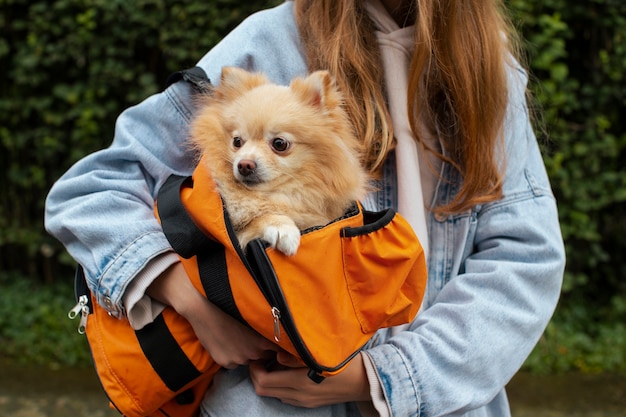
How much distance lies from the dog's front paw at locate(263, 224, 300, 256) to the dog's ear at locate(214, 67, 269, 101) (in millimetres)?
457

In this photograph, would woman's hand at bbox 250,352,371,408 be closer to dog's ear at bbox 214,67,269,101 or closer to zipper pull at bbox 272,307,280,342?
zipper pull at bbox 272,307,280,342

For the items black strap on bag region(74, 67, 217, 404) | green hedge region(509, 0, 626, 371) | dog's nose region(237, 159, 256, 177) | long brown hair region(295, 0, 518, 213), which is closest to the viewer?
black strap on bag region(74, 67, 217, 404)

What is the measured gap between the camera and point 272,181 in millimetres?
1494

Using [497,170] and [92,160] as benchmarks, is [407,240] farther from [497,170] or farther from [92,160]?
[92,160]

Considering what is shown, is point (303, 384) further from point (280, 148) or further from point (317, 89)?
point (317, 89)

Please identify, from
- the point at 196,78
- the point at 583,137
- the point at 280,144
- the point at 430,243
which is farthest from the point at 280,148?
the point at 583,137

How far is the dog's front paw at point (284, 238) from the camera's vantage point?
128 centimetres

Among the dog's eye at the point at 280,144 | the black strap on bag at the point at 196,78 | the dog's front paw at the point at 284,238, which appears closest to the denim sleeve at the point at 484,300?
the dog's front paw at the point at 284,238

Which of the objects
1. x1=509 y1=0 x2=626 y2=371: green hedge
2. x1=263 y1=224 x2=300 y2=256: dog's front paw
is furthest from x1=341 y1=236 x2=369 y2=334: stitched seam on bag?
x1=509 y1=0 x2=626 y2=371: green hedge

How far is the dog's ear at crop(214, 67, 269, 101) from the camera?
1566mm

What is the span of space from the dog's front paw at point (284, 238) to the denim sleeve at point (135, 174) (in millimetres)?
311

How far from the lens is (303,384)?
1415mm

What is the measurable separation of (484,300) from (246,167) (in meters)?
0.73

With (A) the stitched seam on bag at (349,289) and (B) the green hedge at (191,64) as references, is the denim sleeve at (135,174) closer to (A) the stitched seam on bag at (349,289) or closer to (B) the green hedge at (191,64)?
(A) the stitched seam on bag at (349,289)
